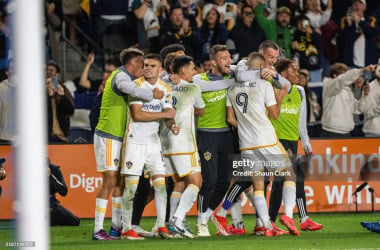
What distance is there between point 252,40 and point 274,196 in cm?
592

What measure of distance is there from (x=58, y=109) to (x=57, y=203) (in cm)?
223

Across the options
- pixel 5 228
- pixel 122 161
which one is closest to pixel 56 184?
pixel 5 228

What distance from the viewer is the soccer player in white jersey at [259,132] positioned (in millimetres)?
11727

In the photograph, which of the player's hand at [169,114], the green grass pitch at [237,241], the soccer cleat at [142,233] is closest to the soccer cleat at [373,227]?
the green grass pitch at [237,241]

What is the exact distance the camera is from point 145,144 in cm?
1138

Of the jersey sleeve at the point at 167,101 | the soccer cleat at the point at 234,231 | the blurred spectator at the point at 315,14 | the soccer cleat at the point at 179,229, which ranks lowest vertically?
the soccer cleat at the point at 234,231

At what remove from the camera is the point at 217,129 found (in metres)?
12.2

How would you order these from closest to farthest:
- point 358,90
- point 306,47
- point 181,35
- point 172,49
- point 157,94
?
1. point 157,94
2. point 172,49
3. point 358,90
4. point 181,35
5. point 306,47

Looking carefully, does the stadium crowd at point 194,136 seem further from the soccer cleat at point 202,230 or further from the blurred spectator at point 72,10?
the blurred spectator at point 72,10

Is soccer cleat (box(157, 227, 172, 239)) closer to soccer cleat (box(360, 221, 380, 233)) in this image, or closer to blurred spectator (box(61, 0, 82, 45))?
soccer cleat (box(360, 221, 380, 233))

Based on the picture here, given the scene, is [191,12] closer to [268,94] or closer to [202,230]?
[268,94]

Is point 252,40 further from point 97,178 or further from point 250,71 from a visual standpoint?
point 250,71

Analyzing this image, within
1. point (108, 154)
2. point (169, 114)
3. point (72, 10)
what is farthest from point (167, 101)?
point (72, 10)

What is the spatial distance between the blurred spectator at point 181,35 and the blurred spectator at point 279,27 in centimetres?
139
